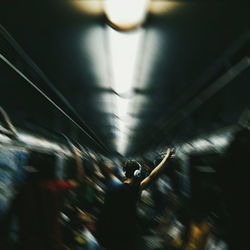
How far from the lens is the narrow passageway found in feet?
8.32

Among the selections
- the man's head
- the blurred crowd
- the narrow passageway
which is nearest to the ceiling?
the narrow passageway

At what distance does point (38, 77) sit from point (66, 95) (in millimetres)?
→ 1511

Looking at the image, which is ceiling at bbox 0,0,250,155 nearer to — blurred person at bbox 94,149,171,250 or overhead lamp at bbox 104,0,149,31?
overhead lamp at bbox 104,0,149,31

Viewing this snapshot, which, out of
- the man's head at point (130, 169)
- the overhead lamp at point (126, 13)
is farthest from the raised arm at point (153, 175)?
the overhead lamp at point (126, 13)

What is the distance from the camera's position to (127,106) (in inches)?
248

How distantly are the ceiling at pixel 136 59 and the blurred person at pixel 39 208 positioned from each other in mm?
1148

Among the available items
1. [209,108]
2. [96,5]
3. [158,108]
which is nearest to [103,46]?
[96,5]

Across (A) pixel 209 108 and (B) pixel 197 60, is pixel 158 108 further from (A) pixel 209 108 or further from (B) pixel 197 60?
(B) pixel 197 60

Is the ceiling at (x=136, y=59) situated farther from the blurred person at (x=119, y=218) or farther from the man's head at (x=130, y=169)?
the blurred person at (x=119, y=218)

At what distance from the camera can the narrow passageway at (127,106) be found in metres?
2.54

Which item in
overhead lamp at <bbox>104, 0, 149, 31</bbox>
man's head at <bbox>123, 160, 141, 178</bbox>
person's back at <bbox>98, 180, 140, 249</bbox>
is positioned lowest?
person's back at <bbox>98, 180, 140, 249</bbox>

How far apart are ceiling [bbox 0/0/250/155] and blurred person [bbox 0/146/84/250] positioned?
115cm

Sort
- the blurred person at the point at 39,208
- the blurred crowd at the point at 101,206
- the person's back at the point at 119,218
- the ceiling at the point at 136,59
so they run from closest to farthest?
the blurred crowd at the point at 101,206
the blurred person at the point at 39,208
the ceiling at the point at 136,59
the person's back at the point at 119,218

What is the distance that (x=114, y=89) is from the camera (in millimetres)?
5039
